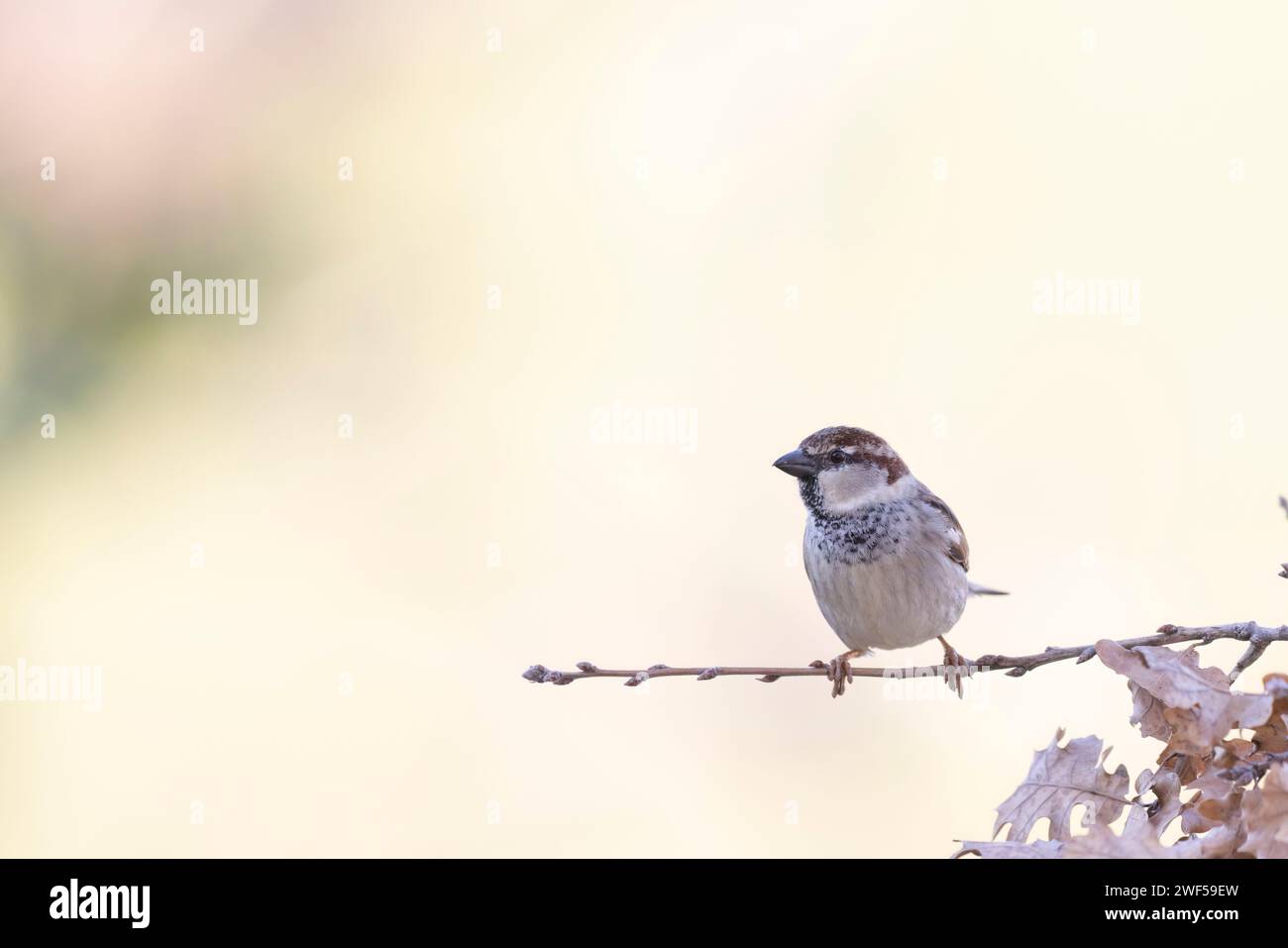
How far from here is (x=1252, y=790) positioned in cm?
116

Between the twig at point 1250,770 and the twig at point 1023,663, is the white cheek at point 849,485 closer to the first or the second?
the twig at point 1023,663

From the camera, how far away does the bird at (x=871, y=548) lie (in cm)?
317

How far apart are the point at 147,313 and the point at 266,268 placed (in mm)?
731

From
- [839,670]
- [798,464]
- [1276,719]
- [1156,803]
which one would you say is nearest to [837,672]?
[839,670]

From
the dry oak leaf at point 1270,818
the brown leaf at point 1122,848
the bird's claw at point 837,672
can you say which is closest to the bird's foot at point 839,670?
the bird's claw at point 837,672

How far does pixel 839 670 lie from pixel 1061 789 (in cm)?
56

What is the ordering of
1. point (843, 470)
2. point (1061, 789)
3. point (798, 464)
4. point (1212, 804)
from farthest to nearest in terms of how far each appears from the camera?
point (843, 470)
point (798, 464)
point (1061, 789)
point (1212, 804)

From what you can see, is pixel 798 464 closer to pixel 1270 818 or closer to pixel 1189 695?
pixel 1189 695

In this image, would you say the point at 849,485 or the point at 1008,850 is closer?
the point at 1008,850

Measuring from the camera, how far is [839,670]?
2.02 metres

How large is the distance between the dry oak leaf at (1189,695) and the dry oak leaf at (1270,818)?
0.50 feet

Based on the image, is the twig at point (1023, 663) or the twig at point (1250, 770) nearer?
the twig at point (1250, 770)

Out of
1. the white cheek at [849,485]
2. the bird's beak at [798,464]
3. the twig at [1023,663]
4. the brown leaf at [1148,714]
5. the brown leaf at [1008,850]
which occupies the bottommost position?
the brown leaf at [1008,850]
